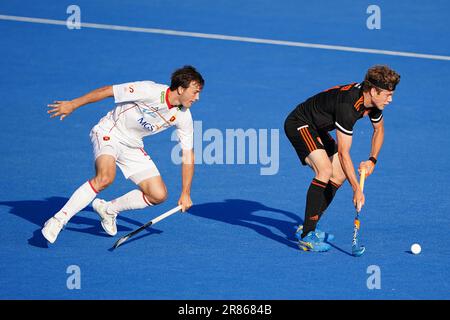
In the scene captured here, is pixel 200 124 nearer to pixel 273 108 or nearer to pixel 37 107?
pixel 273 108

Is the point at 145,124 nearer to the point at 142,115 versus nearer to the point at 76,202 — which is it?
the point at 142,115

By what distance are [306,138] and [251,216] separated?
1.58 metres

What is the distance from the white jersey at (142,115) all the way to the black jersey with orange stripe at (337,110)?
1229 millimetres

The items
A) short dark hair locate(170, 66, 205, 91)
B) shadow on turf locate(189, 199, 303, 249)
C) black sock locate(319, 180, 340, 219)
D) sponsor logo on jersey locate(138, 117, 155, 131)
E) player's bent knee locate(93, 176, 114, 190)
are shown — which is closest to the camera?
short dark hair locate(170, 66, 205, 91)

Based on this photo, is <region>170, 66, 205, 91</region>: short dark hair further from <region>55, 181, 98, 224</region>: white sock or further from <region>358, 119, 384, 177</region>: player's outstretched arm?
<region>358, 119, 384, 177</region>: player's outstretched arm

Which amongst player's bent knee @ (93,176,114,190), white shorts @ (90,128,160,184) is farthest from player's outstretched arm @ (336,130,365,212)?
player's bent knee @ (93,176,114,190)

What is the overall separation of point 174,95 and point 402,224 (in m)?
3.05

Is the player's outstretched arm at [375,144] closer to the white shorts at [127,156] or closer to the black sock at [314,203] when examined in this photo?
the black sock at [314,203]

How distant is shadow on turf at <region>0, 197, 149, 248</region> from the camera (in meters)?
9.85

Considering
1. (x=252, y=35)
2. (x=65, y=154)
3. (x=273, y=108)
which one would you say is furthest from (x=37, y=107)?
(x=252, y=35)

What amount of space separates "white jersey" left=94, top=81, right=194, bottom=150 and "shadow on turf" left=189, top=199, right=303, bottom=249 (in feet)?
4.55

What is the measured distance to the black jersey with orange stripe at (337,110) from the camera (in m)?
8.91

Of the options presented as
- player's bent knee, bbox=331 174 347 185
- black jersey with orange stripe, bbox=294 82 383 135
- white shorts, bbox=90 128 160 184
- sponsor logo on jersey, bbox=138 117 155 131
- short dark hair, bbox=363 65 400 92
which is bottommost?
player's bent knee, bbox=331 174 347 185

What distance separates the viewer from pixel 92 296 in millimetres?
8047
